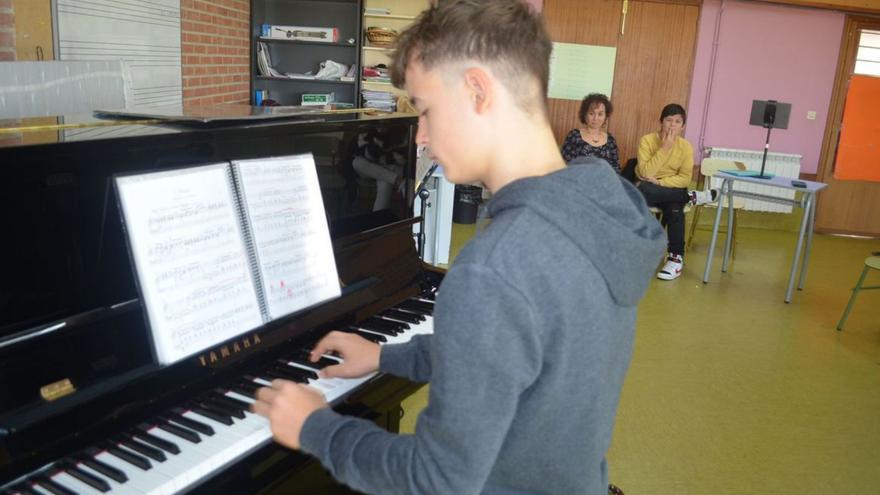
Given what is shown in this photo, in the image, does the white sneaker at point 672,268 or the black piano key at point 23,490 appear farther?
the white sneaker at point 672,268

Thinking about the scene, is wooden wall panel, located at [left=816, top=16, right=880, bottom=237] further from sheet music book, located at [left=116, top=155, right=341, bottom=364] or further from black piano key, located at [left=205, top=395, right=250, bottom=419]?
black piano key, located at [left=205, top=395, right=250, bottom=419]

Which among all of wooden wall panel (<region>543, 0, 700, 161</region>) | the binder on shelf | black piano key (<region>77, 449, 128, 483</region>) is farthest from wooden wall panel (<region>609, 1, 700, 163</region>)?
black piano key (<region>77, 449, 128, 483</region>)

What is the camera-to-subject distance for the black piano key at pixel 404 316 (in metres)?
1.71

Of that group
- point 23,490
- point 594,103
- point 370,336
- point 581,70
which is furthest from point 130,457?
point 581,70

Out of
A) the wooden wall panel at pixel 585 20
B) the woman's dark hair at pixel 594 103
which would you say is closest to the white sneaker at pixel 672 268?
the woman's dark hair at pixel 594 103

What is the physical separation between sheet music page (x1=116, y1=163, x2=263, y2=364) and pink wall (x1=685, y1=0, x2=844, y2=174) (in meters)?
6.61

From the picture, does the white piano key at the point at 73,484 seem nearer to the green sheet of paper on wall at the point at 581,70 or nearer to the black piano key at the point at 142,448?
the black piano key at the point at 142,448

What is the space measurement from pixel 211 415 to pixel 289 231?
0.40 metres

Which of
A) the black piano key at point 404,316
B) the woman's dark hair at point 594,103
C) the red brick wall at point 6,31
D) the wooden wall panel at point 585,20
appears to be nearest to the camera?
the black piano key at point 404,316

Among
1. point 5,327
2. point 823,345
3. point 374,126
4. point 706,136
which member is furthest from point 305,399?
point 706,136

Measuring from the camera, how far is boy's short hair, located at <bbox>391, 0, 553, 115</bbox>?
0.87m

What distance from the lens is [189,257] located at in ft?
3.86

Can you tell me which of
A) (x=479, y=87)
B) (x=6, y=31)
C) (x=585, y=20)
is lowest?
(x=479, y=87)

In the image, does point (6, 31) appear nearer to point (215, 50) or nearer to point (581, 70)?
point (215, 50)
